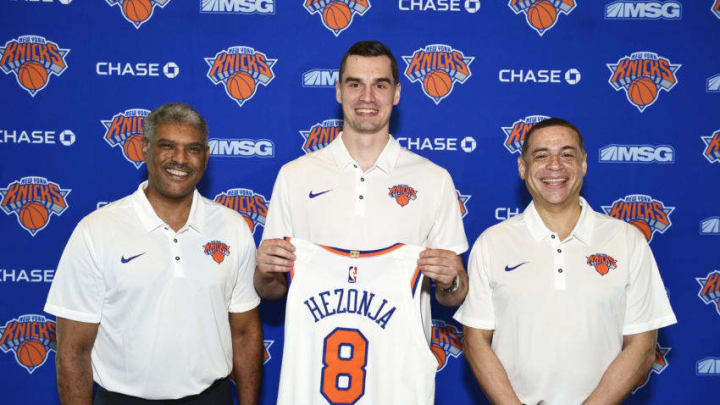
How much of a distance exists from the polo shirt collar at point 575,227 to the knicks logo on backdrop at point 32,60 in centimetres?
250

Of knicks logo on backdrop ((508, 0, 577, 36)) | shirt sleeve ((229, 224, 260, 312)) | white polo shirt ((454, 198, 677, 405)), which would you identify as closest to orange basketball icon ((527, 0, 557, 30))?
knicks logo on backdrop ((508, 0, 577, 36))

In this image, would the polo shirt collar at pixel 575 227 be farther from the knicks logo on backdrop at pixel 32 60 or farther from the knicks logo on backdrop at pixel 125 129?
the knicks logo on backdrop at pixel 32 60

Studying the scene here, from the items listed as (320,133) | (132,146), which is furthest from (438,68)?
(132,146)

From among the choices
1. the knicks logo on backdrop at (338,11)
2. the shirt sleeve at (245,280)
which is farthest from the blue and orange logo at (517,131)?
the shirt sleeve at (245,280)

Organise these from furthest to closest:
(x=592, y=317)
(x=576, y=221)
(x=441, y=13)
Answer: (x=441, y=13) → (x=576, y=221) → (x=592, y=317)

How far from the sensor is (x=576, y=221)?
2.20 m

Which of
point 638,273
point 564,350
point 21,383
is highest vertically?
point 638,273

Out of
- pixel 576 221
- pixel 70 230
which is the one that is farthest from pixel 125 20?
pixel 576 221

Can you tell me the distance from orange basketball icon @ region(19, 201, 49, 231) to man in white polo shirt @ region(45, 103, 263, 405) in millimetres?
1101

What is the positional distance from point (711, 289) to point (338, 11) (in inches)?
96.7

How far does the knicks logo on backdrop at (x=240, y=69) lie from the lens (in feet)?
9.78

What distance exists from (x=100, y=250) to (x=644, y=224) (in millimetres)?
2611

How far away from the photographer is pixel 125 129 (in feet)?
9.86

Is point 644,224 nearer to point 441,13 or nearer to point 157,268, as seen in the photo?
point 441,13
